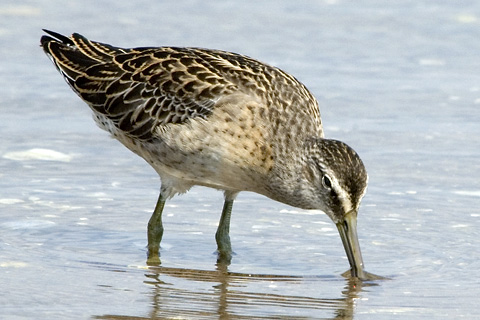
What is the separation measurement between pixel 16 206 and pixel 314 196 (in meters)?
2.68

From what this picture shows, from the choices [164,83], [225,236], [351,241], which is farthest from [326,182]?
[164,83]

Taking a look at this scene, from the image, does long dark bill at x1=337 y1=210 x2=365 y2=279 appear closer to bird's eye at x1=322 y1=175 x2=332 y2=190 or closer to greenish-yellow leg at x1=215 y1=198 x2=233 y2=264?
bird's eye at x1=322 y1=175 x2=332 y2=190

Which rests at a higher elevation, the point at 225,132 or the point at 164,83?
the point at 164,83

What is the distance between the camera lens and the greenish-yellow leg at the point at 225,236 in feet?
29.8

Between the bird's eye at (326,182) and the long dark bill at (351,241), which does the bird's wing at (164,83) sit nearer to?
the bird's eye at (326,182)

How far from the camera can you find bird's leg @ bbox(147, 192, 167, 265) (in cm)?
914

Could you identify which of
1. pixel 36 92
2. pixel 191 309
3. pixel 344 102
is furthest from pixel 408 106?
pixel 191 309

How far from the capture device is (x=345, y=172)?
841 centimetres

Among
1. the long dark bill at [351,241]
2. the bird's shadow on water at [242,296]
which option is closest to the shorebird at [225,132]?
the long dark bill at [351,241]

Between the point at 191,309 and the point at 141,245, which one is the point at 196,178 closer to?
the point at 141,245

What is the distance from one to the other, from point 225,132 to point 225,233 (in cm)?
84

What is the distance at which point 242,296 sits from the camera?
26.3 feet

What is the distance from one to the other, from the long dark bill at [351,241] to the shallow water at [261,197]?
0.55 feet

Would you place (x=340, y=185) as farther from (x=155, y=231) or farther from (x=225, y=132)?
(x=155, y=231)
